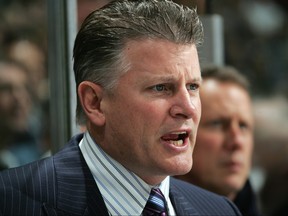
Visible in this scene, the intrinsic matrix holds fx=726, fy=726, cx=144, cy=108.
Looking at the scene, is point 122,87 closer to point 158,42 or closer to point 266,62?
point 158,42

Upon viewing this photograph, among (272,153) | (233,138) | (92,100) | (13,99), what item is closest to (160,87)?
(92,100)

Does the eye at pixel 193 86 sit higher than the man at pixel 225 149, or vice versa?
the eye at pixel 193 86

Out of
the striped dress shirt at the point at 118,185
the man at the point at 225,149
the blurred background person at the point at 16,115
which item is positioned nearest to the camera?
the striped dress shirt at the point at 118,185

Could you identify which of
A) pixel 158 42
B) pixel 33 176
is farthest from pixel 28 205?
pixel 158 42

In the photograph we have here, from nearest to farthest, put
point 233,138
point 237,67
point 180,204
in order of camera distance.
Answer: point 180,204 → point 233,138 → point 237,67

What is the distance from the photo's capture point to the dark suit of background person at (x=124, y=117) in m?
1.88

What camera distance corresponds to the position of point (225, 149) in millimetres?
2850

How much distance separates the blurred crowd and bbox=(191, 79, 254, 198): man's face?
1.27 feet

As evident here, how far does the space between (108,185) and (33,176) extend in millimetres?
205

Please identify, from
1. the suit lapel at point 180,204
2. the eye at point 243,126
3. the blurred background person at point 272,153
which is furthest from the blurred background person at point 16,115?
the suit lapel at point 180,204

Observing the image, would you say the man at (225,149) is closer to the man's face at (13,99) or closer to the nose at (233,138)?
the nose at (233,138)

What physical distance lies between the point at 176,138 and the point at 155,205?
208mm

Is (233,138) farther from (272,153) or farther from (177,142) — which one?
(272,153)

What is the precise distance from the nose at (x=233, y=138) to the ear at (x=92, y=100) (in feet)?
3.31
